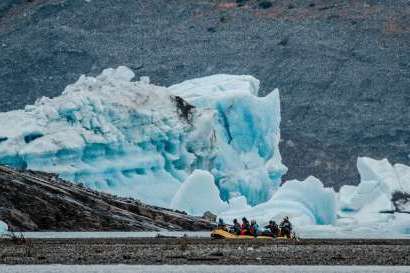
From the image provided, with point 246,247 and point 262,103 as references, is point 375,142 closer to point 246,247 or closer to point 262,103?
point 262,103

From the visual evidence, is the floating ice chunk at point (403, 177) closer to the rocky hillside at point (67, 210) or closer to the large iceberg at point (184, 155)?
the large iceberg at point (184, 155)

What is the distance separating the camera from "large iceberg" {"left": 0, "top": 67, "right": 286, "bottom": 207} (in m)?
59.9

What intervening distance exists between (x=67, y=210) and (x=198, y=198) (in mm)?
8155

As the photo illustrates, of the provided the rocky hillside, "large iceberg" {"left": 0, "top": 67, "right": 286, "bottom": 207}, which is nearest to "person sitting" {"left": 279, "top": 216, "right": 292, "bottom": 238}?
the rocky hillside

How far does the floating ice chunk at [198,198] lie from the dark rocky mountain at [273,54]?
153ft

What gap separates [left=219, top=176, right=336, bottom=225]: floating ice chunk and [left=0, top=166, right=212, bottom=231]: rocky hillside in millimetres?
2143

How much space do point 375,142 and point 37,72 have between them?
122 ft

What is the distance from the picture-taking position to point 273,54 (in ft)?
417

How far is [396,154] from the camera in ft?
356

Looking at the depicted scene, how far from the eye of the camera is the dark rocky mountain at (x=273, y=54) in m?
112

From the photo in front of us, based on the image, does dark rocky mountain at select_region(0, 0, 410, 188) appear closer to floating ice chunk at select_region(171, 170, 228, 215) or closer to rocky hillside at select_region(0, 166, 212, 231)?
floating ice chunk at select_region(171, 170, 228, 215)

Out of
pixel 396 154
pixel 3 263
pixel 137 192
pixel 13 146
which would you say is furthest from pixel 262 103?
pixel 396 154

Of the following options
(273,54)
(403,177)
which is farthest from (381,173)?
(273,54)

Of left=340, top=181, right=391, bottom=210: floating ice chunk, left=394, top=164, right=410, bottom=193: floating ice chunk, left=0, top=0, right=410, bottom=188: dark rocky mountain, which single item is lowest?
left=340, top=181, right=391, bottom=210: floating ice chunk
